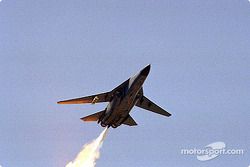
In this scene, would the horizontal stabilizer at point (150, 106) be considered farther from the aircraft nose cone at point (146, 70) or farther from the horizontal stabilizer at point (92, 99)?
the aircraft nose cone at point (146, 70)

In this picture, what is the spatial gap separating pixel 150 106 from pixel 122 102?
710cm

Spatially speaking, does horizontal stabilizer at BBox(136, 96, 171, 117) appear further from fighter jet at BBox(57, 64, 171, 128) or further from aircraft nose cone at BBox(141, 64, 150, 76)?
aircraft nose cone at BBox(141, 64, 150, 76)

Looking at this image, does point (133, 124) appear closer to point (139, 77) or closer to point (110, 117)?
point (110, 117)

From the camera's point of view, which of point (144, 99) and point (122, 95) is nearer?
point (122, 95)

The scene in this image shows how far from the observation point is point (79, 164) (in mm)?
63344

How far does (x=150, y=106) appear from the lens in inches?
2441

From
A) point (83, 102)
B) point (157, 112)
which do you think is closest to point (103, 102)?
point (83, 102)

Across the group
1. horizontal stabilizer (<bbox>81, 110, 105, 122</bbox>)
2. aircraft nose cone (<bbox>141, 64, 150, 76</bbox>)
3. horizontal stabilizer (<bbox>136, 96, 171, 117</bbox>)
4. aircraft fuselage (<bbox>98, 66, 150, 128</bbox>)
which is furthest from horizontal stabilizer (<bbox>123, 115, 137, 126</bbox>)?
aircraft nose cone (<bbox>141, 64, 150, 76</bbox>)

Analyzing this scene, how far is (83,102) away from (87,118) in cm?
246

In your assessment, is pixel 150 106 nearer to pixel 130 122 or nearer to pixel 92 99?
pixel 130 122

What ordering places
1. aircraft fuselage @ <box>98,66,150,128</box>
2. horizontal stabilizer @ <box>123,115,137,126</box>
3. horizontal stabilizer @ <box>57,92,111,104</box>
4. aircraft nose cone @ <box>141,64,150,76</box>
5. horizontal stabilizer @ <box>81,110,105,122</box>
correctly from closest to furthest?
aircraft nose cone @ <box>141,64,150,76</box> → aircraft fuselage @ <box>98,66,150,128</box> → horizontal stabilizer @ <box>57,92,111,104</box> → horizontal stabilizer @ <box>81,110,105,122</box> → horizontal stabilizer @ <box>123,115,137,126</box>

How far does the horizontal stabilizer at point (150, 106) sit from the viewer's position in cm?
6123

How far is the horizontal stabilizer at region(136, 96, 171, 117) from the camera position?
61231 mm

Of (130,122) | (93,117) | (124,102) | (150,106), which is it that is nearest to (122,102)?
(124,102)
